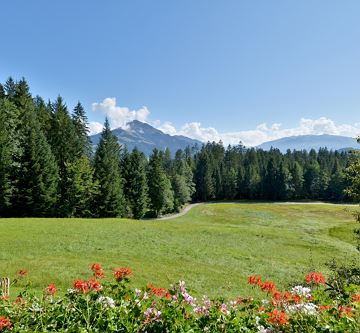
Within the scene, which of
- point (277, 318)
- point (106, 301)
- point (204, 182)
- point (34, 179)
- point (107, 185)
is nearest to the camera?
point (277, 318)

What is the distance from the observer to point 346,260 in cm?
2953

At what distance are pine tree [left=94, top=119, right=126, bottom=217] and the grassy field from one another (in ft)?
64.3

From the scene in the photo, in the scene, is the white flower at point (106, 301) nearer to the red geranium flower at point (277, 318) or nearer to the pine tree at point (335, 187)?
the red geranium flower at point (277, 318)

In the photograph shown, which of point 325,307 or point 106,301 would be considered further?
point 106,301

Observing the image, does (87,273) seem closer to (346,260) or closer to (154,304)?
(154,304)

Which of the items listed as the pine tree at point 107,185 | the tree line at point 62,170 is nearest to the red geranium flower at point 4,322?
the tree line at point 62,170

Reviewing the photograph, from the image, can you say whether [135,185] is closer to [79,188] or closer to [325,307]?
[79,188]

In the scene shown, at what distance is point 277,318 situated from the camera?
480 centimetres

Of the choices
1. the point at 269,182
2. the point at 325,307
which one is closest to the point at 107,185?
the point at 325,307

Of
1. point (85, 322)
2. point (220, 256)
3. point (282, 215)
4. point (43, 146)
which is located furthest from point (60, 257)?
point (282, 215)

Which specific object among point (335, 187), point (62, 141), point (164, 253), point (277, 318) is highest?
point (62, 141)

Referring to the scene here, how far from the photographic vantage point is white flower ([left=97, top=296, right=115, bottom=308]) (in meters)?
5.84

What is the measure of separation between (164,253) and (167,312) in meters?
21.8

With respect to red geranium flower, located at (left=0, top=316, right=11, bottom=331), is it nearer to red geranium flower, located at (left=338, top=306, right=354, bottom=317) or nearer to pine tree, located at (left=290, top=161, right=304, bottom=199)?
red geranium flower, located at (left=338, top=306, right=354, bottom=317)
